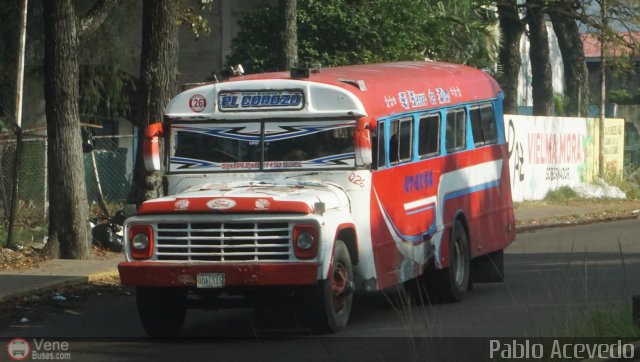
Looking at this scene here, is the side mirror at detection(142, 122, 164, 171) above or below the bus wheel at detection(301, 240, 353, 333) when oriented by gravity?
above

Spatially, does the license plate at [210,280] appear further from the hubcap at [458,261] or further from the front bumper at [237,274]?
the hubcap at [458,261]

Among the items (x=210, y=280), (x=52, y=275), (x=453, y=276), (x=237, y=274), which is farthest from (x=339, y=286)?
(x=52, y=275)

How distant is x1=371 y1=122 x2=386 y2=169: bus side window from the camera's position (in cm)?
1210

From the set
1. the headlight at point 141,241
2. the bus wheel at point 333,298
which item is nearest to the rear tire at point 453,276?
the bus wheel at point 333,298

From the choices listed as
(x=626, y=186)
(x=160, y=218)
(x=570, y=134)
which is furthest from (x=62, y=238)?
(x=626, y=186)

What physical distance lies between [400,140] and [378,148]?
65 centimetres

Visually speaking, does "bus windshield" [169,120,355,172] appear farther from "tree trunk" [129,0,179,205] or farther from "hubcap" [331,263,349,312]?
"tree trunk" [129,0,179,205]

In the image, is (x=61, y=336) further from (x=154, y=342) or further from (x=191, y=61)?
(x=191, y=61)

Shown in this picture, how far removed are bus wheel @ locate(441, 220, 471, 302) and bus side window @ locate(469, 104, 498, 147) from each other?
143 cm

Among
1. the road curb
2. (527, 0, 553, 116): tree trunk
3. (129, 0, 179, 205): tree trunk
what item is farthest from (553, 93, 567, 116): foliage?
(129, 0, 179, 205): tree trunk

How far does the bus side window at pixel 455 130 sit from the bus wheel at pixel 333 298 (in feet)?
10.9

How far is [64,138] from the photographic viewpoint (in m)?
17.7

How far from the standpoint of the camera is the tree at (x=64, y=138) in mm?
17547

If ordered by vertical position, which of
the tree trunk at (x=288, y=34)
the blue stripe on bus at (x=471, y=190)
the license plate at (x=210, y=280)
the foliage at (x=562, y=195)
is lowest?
the foliage at (x=562, y=195)
